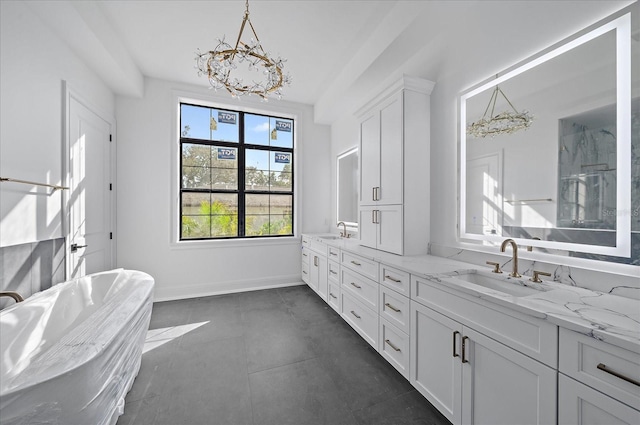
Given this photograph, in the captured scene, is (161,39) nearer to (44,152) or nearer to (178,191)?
(44,152)

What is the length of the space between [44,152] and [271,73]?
6.90 feet

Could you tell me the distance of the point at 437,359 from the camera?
5.07 feet

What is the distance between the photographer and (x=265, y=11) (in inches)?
91.8

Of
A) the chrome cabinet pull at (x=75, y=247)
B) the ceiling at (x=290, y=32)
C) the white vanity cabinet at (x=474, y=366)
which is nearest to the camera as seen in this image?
the white vanity cabinet at (x=474, y=366)

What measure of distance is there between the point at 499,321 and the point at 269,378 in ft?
5.56

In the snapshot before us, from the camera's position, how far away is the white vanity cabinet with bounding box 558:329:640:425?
792 millimetres

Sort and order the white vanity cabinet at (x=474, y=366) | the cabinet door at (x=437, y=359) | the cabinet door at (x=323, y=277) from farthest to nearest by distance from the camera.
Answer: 1. the cabinet door at (x=323, y=277)
2. the cabinet door at (x=437, y=359)
3. the white vanity cabinet at (x=474, y=366)

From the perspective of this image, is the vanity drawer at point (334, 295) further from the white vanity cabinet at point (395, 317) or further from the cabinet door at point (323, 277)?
the white vanity cabinet at point (395, 317)

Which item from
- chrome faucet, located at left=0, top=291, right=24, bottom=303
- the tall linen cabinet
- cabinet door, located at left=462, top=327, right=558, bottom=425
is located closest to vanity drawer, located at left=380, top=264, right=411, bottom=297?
the tall linen cabinet

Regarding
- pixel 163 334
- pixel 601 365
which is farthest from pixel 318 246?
pixel 601 365

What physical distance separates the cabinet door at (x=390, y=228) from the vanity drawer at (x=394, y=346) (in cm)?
67

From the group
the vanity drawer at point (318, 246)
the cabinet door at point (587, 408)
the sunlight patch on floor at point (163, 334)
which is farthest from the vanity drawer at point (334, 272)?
the cabinet door at point (587, 408)

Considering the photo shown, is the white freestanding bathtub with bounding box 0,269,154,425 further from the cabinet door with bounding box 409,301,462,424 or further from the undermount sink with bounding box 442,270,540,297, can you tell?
the undermount sink with bounding box 442,270,540,297

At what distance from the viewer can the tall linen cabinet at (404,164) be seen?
2.26 meters
